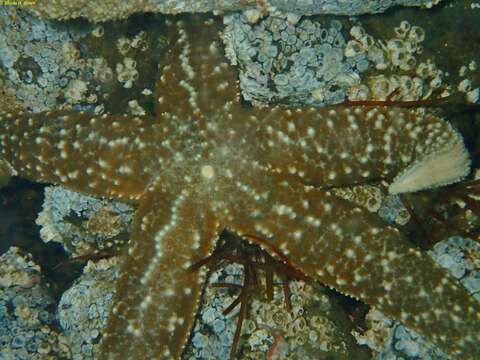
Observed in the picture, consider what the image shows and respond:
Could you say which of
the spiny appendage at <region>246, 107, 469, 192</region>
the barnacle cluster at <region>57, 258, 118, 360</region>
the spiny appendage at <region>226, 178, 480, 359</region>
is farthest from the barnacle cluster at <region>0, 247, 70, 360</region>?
the spiny appendage at <region>246, 107, 469, 192</region>

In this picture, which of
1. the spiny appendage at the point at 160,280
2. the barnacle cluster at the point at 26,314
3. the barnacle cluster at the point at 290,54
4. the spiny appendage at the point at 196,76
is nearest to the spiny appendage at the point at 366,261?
the spiny appendage at the point at 160,280

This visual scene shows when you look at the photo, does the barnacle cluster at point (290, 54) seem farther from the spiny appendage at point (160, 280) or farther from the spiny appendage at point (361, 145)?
the spiny appendage at point (160, 280)

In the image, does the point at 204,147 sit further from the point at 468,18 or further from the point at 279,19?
the point at 468,18

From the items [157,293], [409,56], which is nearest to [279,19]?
[409,56]

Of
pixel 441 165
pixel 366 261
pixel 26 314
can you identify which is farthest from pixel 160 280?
pixel 441 165

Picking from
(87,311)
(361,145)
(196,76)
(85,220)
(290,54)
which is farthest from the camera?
(85,220)

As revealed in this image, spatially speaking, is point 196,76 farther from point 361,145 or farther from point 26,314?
point 26,314

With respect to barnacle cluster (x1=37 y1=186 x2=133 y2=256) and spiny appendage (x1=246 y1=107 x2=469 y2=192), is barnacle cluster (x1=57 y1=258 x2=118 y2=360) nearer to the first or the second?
barnacle cluster (x1=37 y1=186 x2=133 y2=256)
